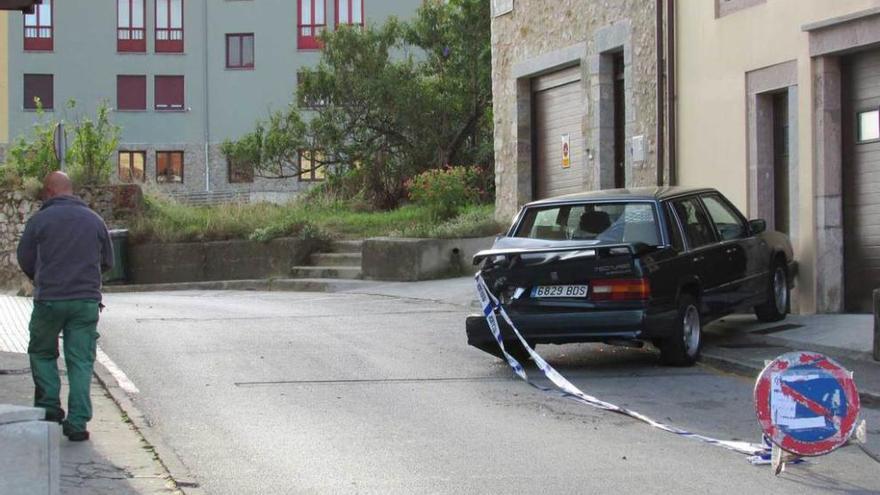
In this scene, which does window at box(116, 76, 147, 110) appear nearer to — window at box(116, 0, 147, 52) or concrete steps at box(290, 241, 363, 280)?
window at box(116, 0, 147, 52)

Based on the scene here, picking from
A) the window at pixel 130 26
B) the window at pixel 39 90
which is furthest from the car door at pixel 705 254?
the window at pixel 39 90

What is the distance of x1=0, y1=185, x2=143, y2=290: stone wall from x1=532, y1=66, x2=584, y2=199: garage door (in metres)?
10.4

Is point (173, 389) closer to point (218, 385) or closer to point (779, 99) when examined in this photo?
point (218, 385)

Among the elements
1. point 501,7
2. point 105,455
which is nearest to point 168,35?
point 501,7

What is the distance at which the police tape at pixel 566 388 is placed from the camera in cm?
775

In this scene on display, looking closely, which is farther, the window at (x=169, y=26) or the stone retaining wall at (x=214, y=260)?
the window at (x=169, y=26)

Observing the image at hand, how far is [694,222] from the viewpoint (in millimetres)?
12047

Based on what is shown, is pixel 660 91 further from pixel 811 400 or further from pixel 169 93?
pixel 169 93

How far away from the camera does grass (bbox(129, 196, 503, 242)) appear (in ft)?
82.4

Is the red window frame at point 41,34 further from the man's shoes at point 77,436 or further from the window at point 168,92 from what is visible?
the man's shoes at point 77,436

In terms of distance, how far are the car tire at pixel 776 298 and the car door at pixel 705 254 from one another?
149 centimetres

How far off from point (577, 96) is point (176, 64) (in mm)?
36471

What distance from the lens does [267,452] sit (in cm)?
785

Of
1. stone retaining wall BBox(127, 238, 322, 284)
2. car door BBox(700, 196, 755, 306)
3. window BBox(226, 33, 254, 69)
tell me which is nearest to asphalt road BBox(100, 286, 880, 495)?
car door BBox(700, 196, 755, 306)
